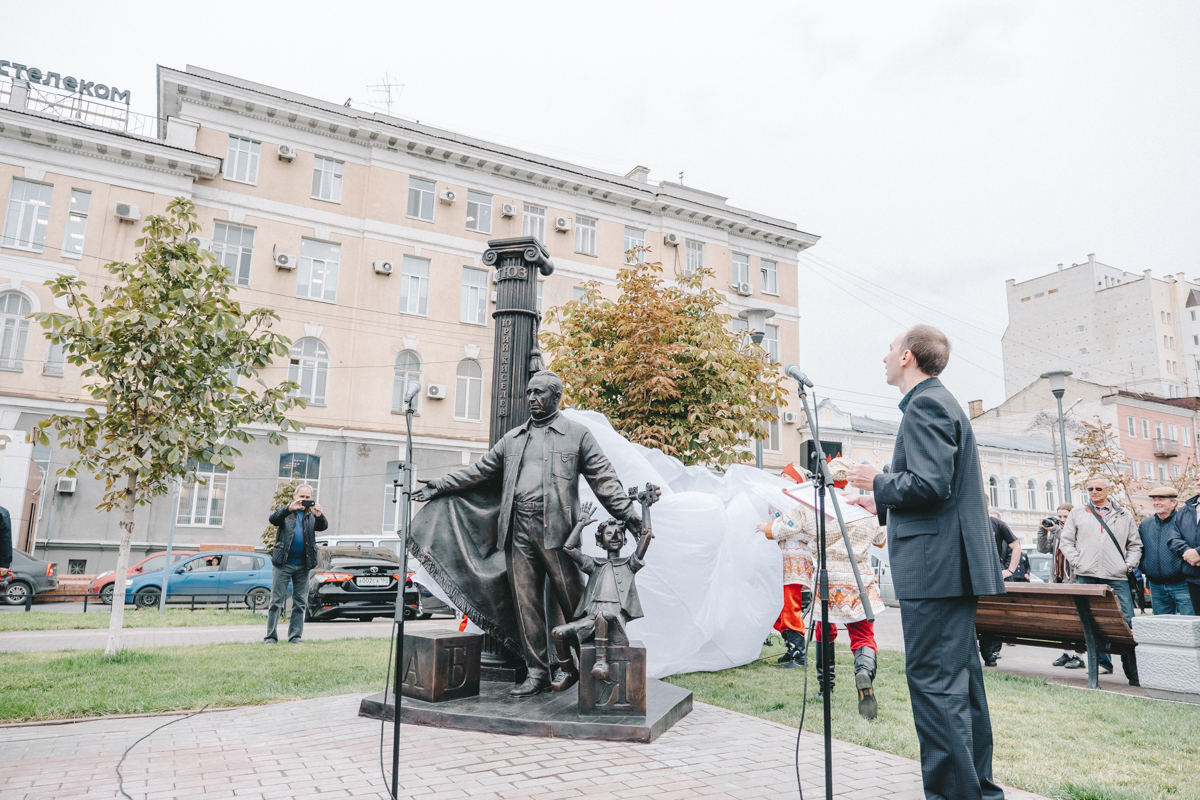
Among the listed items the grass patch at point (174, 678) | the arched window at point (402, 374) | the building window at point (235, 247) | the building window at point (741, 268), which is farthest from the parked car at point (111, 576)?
the building window at point (741, 268)

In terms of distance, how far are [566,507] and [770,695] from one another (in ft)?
8.96

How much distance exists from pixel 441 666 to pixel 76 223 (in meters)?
24.1

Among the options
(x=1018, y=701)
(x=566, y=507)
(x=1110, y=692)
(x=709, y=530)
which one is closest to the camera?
(x=566, y=507)

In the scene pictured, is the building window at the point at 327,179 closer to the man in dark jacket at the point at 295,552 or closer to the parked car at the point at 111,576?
the parked car at the point at 111,576

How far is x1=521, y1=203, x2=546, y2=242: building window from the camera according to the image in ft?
98.9

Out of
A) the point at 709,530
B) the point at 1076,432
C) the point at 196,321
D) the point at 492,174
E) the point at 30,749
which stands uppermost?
the point at 492,174

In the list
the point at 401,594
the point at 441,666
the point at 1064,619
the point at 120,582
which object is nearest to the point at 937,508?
the point at 401,594

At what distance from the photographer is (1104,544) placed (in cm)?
912

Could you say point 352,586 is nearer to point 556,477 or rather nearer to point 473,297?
point 556,477

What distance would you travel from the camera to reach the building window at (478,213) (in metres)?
29.1

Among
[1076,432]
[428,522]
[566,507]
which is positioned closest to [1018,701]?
[566,507]

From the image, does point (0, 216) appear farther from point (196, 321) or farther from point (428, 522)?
point (428, 522)

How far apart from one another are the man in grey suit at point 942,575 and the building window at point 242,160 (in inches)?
1041

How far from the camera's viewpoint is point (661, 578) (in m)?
7.69
